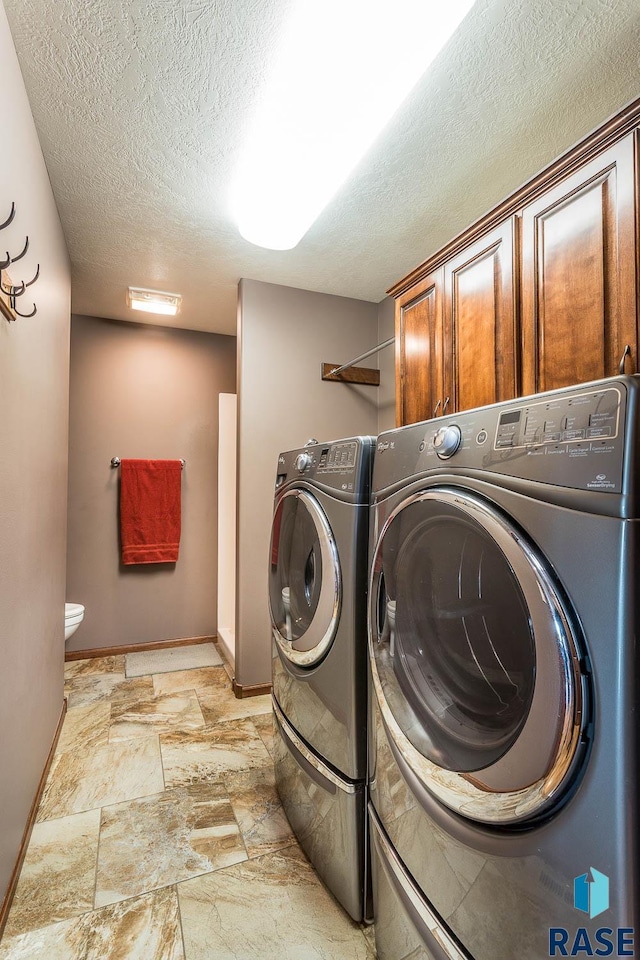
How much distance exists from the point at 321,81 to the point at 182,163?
78cm

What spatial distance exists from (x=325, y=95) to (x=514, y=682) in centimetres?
166

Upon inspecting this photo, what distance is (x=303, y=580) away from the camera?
5.47 ft

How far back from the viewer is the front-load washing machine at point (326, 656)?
1345 mm

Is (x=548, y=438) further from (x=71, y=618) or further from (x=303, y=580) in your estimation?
(x=71, y=618)

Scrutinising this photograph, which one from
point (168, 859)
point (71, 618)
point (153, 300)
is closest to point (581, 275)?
point (168, 859)

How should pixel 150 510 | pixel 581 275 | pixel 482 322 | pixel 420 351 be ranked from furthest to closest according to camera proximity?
pixel 150 510, pixel 420 351, pixel 482 322, pixel 581 275

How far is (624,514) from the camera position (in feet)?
2.19

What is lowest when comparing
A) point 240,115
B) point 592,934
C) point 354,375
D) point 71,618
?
point 71,618

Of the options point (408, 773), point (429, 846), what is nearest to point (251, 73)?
point (408, 773)

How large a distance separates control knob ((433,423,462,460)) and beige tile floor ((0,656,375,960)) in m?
1.36

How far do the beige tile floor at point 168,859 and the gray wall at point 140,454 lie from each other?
117cm

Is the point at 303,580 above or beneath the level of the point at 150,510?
beneath

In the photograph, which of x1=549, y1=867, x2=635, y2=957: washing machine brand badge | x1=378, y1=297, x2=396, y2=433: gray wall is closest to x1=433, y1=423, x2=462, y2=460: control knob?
x1=549, y1=867, x2=635, y2=957: washing machine brand badge

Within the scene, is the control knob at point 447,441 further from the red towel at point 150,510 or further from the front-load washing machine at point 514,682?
the red towel at point 150,510
